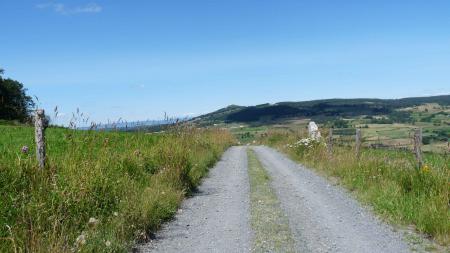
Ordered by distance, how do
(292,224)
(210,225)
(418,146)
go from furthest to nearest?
(418,146)
(210,225)
(292,224)

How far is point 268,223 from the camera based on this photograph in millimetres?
10352

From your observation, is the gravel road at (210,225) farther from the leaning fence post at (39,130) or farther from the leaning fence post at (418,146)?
the leaning fence post at (418,146)

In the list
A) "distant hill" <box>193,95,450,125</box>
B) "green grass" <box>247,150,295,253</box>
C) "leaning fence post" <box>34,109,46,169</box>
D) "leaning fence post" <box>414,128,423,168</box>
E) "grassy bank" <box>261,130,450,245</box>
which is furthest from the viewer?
"distant hill" <box>193,95,450,125</box>


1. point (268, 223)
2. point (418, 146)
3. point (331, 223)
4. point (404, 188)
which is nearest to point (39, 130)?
point (268, 223)

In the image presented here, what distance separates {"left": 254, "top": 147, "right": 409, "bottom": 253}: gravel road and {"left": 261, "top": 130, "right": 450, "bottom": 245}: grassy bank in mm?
539

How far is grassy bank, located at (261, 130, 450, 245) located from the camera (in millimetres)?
9578

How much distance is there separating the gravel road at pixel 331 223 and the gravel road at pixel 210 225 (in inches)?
44.0

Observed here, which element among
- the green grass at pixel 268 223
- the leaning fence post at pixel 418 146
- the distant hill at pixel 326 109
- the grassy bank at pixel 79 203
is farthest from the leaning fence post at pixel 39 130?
the distant hill at pixel 326 109

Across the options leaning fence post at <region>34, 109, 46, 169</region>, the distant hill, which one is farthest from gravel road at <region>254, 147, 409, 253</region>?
the distant hill

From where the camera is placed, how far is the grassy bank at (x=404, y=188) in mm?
9578

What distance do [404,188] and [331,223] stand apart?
127 inches

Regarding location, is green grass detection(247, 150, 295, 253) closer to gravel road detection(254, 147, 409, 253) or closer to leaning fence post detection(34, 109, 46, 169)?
gravel road detection(254, 147, 409, 253)

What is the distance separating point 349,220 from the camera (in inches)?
426

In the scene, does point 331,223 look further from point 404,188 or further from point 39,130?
point 39,130
